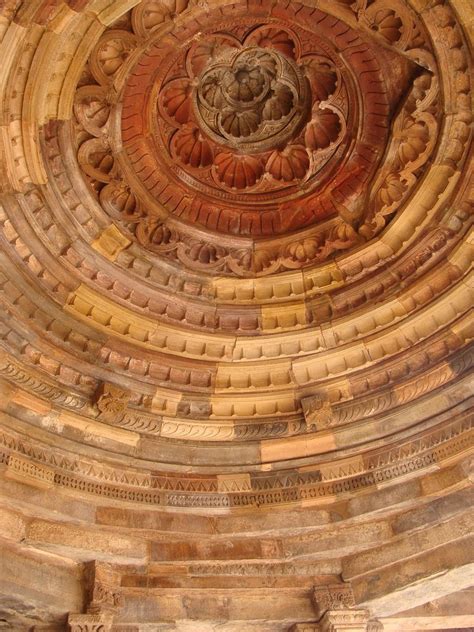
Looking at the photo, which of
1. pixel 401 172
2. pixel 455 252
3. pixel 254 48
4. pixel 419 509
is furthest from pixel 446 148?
pixel 419 509

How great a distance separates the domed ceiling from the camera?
626cm

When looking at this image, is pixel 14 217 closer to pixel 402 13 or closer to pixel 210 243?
pixel 210 243

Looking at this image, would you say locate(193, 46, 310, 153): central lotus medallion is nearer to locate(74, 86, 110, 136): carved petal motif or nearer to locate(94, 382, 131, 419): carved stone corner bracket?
locate(74, 86, 110, 136): carved petal motif

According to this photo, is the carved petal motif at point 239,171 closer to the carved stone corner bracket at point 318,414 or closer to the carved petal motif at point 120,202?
the carved petal motif at point 120,202

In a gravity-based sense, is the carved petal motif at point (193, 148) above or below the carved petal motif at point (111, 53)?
above

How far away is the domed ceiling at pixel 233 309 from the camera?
20.5 feet

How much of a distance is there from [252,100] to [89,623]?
6.28 meters

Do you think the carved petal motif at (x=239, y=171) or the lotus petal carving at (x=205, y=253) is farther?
the carved petal motif at (x=239, y=171)

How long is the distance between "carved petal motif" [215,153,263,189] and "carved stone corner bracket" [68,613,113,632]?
5.28 metres

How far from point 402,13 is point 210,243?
3.37 m

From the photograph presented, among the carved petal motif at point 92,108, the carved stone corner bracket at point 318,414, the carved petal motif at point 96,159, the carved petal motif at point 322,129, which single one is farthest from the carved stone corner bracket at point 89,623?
the carved petal motif at point 322,129

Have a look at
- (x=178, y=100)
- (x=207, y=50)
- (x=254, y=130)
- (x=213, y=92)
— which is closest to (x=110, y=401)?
(x=178, y=100)

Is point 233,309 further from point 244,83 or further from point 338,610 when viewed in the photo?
point 338,610

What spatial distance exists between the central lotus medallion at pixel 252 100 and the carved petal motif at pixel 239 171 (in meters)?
0.13
